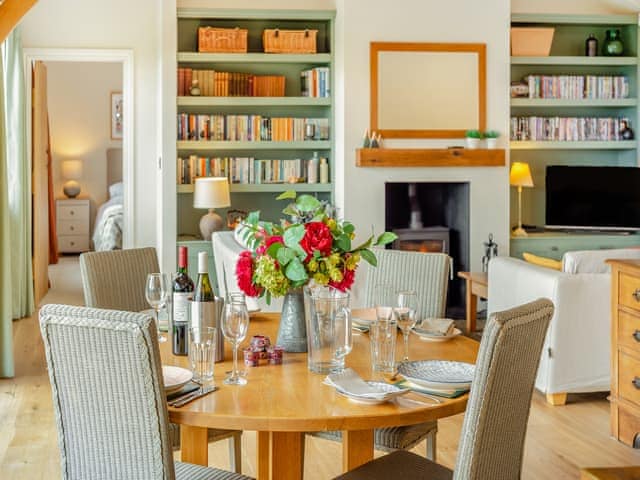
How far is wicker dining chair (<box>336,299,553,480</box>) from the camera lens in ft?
6.73

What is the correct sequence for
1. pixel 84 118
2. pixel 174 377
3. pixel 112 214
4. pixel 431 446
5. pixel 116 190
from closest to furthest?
pixel 174 377, pixel 431 446, pixel 112 214, pixel 116 190, pixel 84 118

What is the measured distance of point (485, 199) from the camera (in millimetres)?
7441

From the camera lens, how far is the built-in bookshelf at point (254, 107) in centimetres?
750

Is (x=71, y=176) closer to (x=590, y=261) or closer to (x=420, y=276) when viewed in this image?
(x=590, y=261)

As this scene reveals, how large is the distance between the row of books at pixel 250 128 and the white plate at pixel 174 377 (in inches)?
204

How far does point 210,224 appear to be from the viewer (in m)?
7.40

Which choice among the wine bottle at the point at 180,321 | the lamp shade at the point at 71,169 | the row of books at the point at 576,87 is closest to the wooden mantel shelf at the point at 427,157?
the row of books at the point at 576,87

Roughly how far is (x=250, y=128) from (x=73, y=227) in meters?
4.78

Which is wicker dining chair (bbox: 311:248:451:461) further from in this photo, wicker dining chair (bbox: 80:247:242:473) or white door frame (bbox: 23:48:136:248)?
white door frame (bbox: 23:48:136:248)

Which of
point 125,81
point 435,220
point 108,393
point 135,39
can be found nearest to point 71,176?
point 125,81

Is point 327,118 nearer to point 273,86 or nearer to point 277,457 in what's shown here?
point 273,86

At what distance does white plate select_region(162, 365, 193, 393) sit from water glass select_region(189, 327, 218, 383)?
34 millimetres

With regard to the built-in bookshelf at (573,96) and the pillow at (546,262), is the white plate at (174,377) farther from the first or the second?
the built-in bookshelf at (573,96)

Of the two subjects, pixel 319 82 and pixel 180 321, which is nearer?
pixel 180 321
